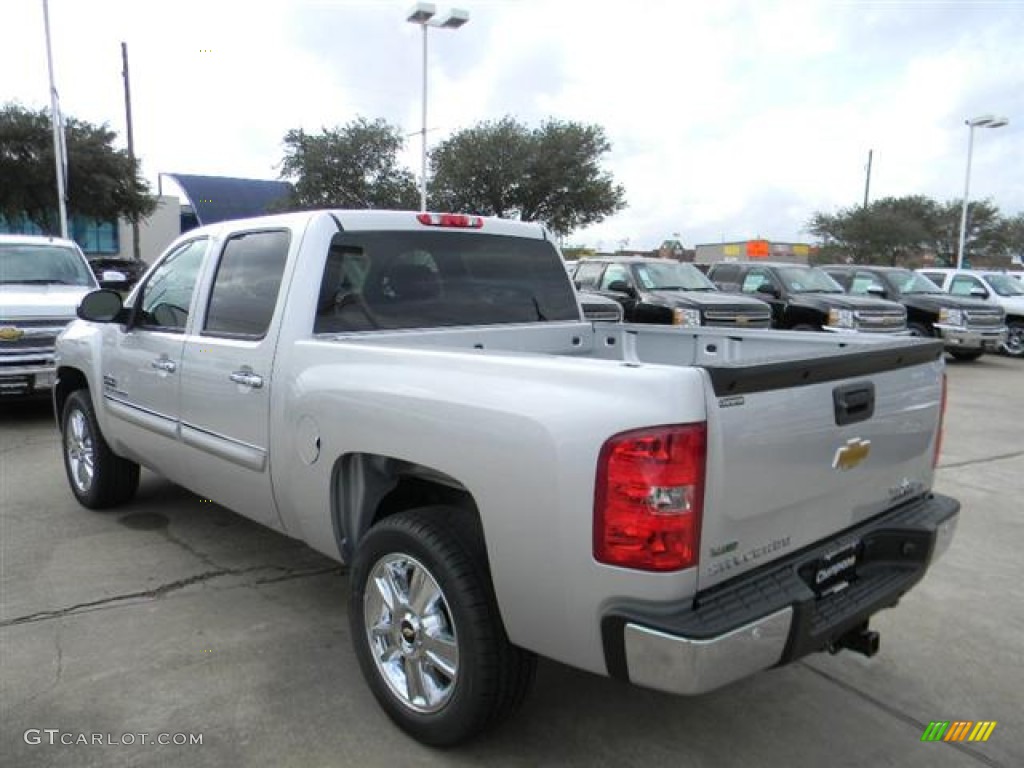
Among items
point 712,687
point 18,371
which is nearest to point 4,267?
point 18,371

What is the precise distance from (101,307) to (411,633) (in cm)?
306

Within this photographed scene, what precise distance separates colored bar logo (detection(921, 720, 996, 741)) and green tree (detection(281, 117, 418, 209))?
2891 cm

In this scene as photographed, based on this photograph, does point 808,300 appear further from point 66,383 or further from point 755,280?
point 66,383

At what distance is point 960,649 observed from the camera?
3666 mm

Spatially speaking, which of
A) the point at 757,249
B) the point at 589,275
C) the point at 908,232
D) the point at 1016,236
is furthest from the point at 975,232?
the point at 589,275

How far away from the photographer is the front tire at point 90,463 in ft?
17.3

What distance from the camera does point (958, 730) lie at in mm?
3006

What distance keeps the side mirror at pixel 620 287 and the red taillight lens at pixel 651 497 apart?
11.1 m

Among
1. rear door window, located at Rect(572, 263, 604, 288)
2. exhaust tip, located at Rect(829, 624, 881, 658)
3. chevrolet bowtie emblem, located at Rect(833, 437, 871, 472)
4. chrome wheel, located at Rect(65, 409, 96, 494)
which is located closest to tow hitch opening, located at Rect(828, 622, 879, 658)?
exhaust tip, located at Rect(829, 624, 881, 658)

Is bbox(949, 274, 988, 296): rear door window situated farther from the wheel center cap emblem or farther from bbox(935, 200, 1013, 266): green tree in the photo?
bbox(935, 200, 1013, 266): green tree

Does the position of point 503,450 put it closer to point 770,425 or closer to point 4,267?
point 770,425

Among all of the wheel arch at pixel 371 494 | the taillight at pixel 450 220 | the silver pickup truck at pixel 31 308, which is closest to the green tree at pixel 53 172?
the silver pickup truck at pixel 31 308

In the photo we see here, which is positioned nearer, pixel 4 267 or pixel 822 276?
pixel 4 267

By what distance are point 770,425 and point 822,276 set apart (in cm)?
1455
